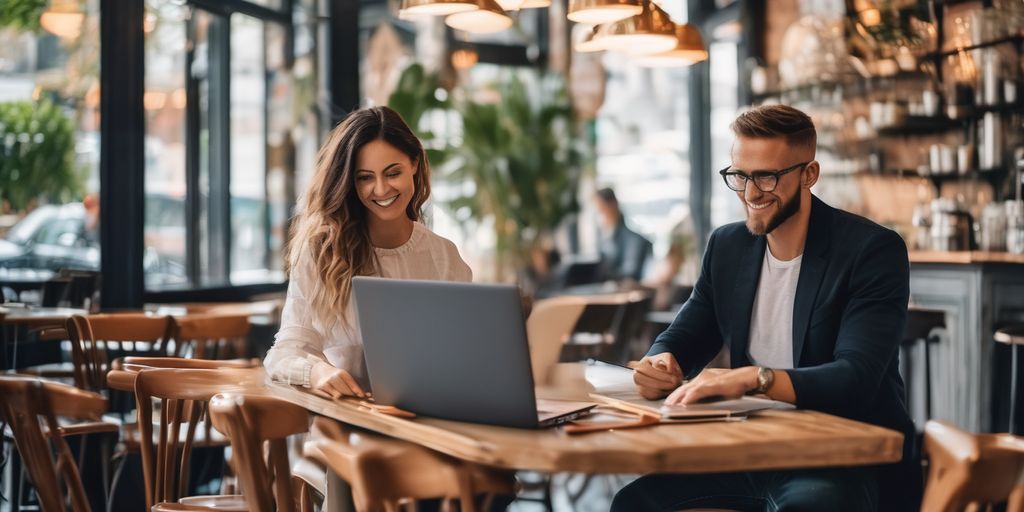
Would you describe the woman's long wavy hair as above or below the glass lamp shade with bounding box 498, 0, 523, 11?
below

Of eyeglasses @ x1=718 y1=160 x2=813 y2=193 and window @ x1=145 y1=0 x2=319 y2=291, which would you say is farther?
window @ x1=145 y1=0 x2=319 y2=291

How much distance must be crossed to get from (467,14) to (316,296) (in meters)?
1.26

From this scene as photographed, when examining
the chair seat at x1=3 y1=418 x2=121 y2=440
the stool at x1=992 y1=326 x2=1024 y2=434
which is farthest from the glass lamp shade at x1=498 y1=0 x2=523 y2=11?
the stool at x1=992 y1=326 x2=1024 y2=434

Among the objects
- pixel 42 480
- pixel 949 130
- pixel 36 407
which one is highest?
pixel 949 130

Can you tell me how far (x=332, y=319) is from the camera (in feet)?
8.41

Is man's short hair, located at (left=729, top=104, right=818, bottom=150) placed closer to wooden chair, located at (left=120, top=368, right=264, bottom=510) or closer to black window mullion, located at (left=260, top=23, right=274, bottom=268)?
wooden chair, located at (left=120, top=368, right=264, bottom=510)

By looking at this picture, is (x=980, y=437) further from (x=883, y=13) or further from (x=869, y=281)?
(x=883, y=13)

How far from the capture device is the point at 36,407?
87.5 inches

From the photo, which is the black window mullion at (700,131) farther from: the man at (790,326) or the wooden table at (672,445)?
the wooden table at (672,445)

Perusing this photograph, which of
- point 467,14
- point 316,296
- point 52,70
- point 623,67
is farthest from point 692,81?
point 316,296

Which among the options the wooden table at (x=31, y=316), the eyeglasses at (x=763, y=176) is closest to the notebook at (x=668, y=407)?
the eyeglasses at (x=763, y=176)

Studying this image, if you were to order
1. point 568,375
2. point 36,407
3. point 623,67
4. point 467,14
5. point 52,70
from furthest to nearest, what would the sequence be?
point 623,67 < point 52,70 < point 467,14 < point 568,375 < point 36,407

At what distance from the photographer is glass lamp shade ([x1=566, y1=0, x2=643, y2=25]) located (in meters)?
3.15

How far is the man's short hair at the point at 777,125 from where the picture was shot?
2406mm
